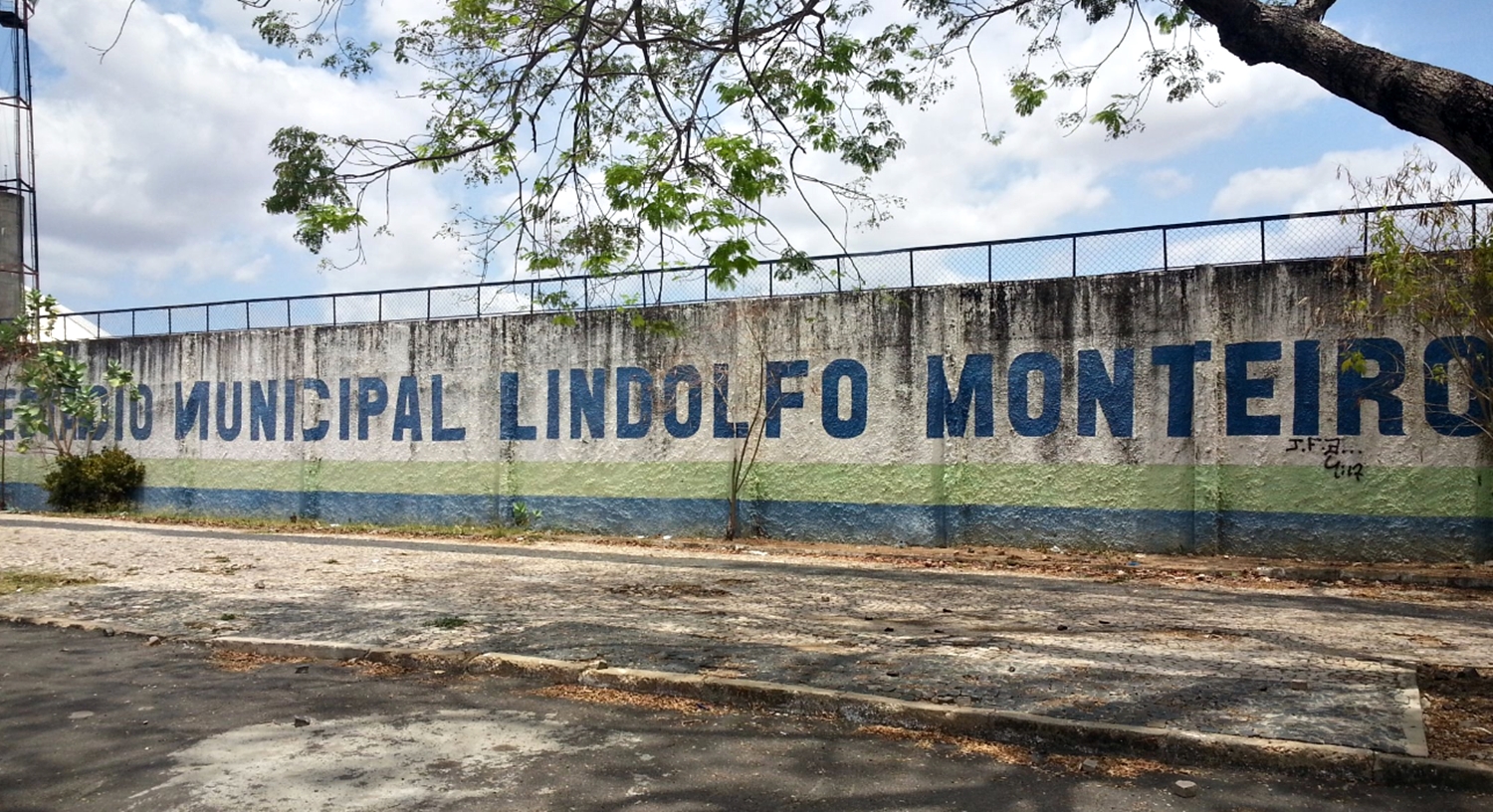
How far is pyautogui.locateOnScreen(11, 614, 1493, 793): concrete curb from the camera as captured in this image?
480cm

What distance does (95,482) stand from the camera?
21547 mm

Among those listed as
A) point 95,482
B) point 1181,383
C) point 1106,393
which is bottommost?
point 95,482

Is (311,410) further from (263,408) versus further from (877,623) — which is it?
(877,623)

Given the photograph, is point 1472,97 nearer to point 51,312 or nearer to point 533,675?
point 533,675

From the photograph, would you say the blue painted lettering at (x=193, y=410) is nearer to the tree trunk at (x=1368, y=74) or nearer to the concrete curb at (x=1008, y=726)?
the concrete curb at (x=1008, y=726)

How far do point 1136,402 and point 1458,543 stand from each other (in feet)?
12.8

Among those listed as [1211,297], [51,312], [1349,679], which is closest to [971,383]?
[1211,297]

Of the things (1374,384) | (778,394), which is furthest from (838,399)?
(1374,384)

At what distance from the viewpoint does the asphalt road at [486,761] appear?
451cm

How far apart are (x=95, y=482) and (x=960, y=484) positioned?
17513 mm

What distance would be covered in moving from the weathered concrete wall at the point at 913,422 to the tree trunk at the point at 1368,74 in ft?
25.6

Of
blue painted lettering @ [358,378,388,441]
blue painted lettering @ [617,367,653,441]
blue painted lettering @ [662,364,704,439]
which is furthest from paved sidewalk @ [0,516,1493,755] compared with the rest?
blue painted lettering @ [358,378,388,441]

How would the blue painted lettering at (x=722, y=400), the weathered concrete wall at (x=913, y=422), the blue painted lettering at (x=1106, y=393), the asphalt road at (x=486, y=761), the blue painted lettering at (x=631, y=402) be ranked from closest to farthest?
the asphalt road at (x=486, y=761) → the weathered concrete wall at (x=913, y=422) → the blue painted lettering at (x=1106, y=393) → the blue painted lettering at (x=722, y=400) → the blue painted lettering at (x=631, y=402)

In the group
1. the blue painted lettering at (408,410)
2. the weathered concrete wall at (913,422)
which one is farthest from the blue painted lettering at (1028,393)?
the blue painted lettering at (408,410)
